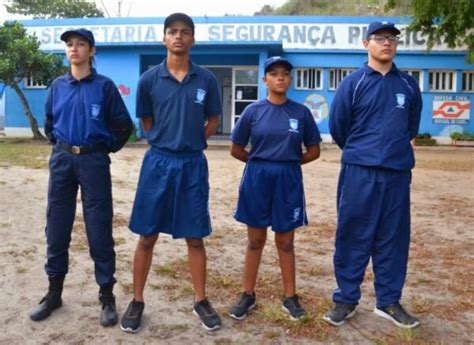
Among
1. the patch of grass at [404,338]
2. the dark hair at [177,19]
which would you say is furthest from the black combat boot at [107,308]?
the dark hair at [177,19]

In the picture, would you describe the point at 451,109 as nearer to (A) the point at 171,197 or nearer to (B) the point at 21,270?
(B) the point at 21,270

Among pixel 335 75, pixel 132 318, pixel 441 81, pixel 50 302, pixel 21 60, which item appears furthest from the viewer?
pixel 335 75

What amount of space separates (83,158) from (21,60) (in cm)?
1710

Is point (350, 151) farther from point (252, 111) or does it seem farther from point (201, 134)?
point (201, 134)

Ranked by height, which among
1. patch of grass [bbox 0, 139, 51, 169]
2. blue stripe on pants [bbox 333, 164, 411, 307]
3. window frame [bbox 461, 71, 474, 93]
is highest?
window frame [bbox 461, 71, 474, 93]

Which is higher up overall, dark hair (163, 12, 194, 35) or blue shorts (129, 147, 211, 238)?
dark hair (163, 12, 194, 35)

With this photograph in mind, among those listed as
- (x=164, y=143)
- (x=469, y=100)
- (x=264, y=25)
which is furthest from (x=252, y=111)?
(x=469, y=100)

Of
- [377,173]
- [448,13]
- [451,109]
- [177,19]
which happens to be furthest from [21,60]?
[377,173]

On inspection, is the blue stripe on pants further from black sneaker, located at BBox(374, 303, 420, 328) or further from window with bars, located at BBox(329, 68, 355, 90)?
window with bars, located at BBox(329, 68, 355, 90)

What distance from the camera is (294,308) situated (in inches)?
153

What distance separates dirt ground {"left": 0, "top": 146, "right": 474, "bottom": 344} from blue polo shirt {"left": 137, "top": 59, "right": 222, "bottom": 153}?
1230 millimetres

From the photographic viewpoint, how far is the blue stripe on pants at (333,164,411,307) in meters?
3.80

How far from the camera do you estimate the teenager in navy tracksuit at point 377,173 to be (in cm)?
377

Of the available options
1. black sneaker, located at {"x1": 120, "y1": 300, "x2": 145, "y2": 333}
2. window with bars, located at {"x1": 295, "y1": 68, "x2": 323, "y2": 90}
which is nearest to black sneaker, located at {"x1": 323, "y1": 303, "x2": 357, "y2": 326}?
black sneaker, located at {"x1": 120, "y1": 300, "x2": 145, "y2": 333}
